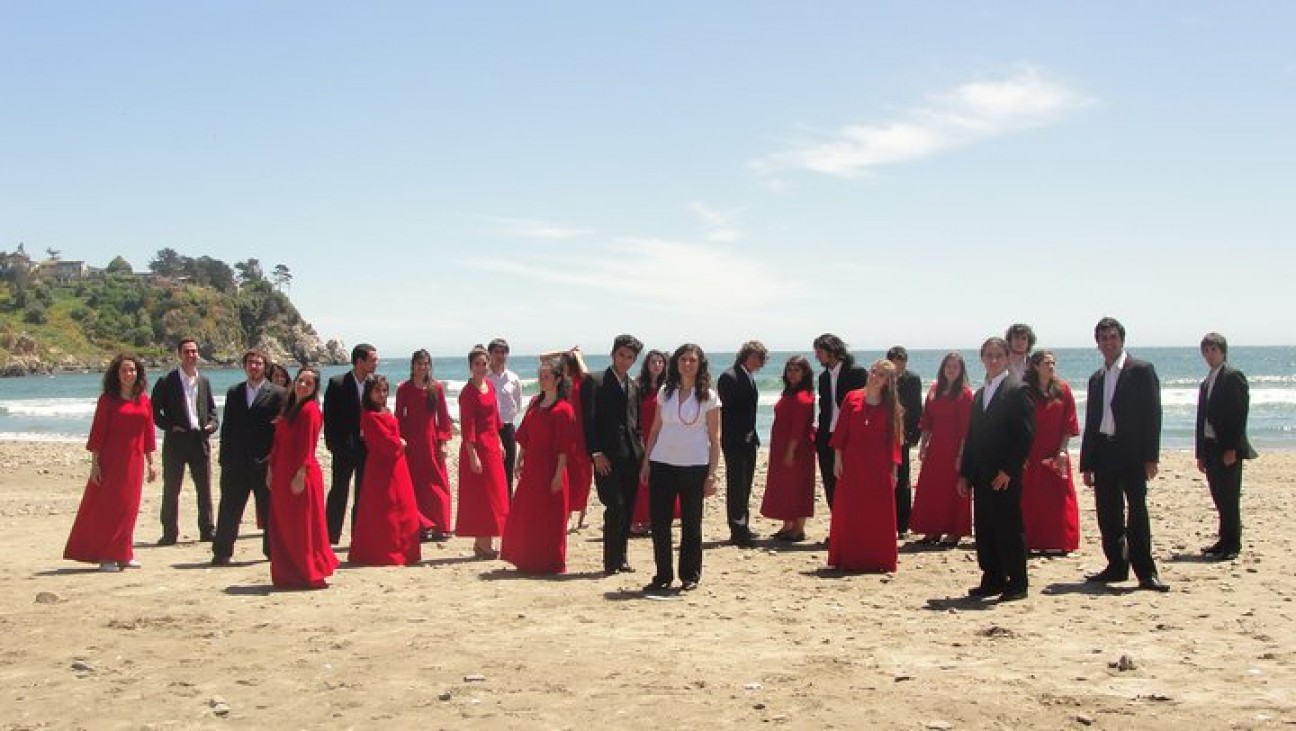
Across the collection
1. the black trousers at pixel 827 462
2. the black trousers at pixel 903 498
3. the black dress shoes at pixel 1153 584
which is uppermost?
the black trousers at pixel 827 462

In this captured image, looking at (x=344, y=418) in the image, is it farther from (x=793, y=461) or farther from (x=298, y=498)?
(x=793, y=461)

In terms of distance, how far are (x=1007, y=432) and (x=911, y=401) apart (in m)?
3.43

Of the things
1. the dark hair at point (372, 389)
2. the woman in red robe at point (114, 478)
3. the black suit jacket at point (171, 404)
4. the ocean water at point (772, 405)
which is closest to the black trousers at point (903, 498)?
the dark hair at point (372, 389)

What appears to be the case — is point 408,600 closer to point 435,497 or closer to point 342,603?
point 342,603

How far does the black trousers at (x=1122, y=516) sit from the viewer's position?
7980mm

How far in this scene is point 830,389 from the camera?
10.5 meters

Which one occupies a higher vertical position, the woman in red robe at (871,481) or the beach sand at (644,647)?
the woman in red robe at (871,481)

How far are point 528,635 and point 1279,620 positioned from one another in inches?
184

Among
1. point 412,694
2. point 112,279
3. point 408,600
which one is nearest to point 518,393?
point 408,600

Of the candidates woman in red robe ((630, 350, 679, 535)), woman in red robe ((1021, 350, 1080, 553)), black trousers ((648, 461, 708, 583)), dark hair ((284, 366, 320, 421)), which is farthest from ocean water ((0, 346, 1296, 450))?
dark hair ((284, 366, 320, 421))

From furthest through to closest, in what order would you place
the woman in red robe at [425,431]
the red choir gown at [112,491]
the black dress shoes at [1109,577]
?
the woman in red robe at [425,431]
the red choir gown at [112,491]
the black dress shoes at [1109,577]

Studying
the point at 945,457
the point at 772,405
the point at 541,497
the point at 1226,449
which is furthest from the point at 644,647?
the point at 772,405

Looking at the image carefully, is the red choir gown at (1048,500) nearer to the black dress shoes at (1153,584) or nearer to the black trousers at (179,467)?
the black dress shoes at (1153,584)

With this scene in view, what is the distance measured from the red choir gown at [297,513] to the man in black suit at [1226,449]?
7.26 m
